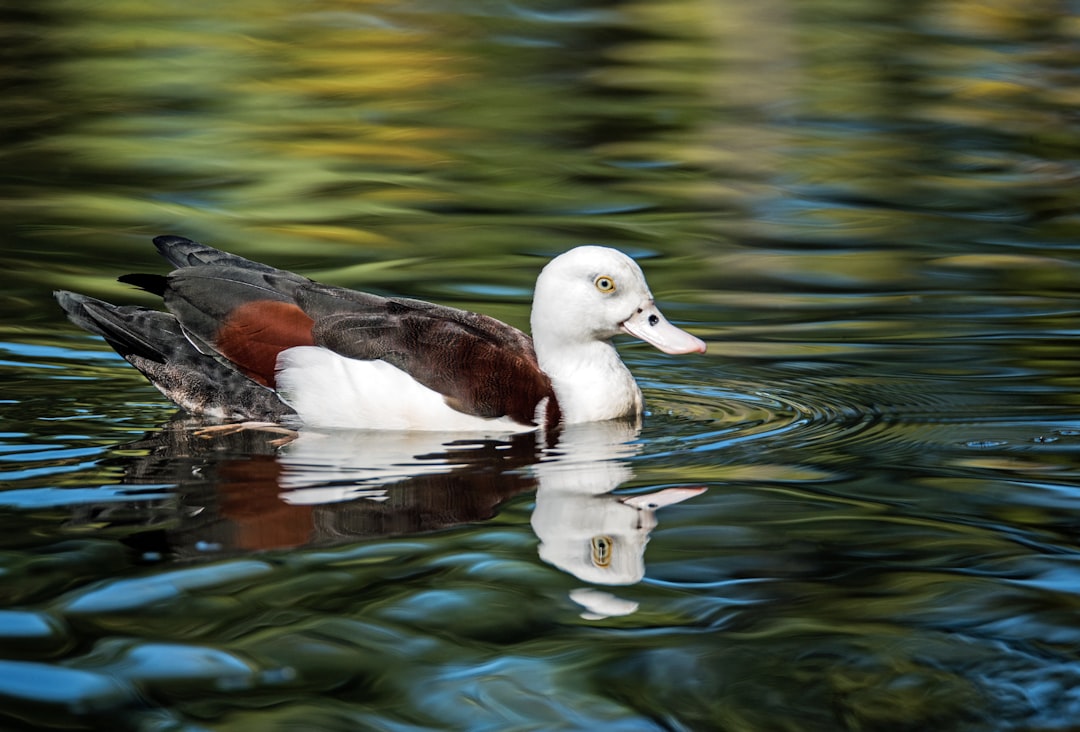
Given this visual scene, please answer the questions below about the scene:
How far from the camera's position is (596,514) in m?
6.50

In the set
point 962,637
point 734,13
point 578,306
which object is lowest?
point 962,637

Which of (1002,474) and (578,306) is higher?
(578,306)

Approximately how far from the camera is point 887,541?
6266mm

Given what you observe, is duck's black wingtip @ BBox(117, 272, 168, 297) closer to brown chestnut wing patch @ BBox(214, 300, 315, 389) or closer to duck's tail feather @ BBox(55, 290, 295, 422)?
duck's tail feather @ BBox(55, 290, 295, 422)

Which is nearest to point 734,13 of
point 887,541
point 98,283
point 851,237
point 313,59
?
point 313,59

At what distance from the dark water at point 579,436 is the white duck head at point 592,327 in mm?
260

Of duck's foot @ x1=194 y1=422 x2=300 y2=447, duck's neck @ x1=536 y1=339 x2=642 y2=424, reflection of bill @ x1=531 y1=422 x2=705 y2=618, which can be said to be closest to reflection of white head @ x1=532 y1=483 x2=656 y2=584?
reflection of bill @ x1=531 y1=422 x2=705 y2=618

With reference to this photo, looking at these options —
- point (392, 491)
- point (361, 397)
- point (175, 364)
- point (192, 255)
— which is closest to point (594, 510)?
point (392, 491)

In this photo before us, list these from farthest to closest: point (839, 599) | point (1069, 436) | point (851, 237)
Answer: point (851, 237) < point (1069, 436) < point (839, 599)

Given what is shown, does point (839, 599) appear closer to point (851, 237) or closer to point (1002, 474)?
point (1002, 474)

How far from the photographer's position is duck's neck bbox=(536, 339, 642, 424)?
8.02 metres

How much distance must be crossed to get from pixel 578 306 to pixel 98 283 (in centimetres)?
367

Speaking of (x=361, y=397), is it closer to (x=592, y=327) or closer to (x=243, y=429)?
(x=243, y=429)

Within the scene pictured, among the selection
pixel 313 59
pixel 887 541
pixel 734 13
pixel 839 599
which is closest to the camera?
pixel 839 599
